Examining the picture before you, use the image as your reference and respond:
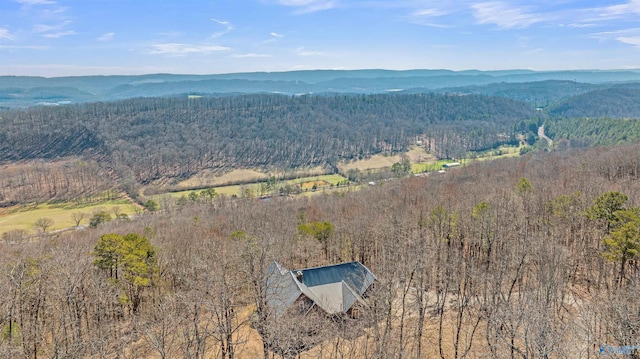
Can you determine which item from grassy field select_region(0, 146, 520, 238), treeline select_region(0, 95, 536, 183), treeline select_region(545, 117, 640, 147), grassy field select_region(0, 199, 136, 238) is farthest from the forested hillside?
grassy field select_region(0, 199, 136, 238)

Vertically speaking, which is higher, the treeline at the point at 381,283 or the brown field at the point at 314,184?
the treeline at the point at 381,283

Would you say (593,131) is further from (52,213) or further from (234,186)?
(52,213)

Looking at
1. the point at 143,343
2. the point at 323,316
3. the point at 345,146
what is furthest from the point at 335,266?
the point at 345,146

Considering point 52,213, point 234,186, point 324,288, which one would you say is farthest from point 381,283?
point 234,186

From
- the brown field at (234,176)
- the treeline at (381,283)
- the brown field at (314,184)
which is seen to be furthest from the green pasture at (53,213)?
the brown field at (314,184)

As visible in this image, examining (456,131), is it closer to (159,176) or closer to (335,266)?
(159,176)

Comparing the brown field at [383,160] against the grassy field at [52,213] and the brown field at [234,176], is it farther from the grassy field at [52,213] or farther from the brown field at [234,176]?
the grassy field at [52,213]
